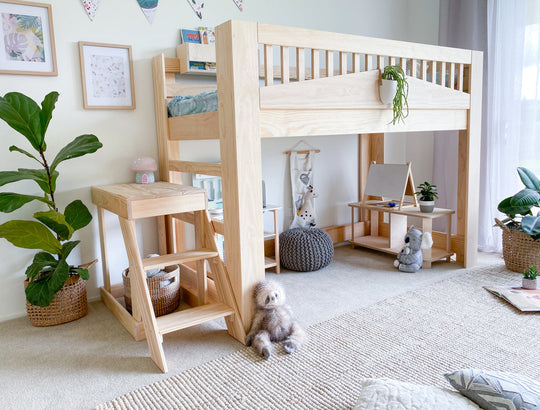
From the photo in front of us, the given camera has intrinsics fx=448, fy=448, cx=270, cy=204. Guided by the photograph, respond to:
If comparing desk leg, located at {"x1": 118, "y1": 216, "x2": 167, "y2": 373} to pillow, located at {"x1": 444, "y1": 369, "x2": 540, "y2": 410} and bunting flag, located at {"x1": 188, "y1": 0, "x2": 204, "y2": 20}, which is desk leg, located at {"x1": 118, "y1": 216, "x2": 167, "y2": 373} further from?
bunting flag, located at {"x1": 188, "y1": 0, "x2": 204, "y2": 20}

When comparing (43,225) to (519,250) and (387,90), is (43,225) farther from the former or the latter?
(519,250)

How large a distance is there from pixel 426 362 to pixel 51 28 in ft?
7.60

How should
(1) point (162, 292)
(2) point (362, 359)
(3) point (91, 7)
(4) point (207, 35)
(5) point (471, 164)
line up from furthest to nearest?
(5) point (471, 164), (4) point (207, 35), (3) point (91, 7), (1) point (162, 292), (2) point (362, 359)

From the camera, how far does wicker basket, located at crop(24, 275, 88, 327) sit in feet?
7.14

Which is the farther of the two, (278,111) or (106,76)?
(106,76)

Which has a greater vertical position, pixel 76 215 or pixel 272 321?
pixel 76 215

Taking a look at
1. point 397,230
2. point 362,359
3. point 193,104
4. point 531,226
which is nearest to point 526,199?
point 531,226

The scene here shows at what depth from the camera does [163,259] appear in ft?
6.50

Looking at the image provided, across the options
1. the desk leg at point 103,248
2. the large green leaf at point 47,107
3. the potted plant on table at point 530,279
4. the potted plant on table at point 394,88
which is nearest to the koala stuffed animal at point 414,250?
the potted plant on table at point 530,279

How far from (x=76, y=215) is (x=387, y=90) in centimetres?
167

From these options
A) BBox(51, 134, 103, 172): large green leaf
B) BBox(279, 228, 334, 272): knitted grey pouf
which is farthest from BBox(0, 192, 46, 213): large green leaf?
BBox(279, 228, 334, 272): knitted grey pouf

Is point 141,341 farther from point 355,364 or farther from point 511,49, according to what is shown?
point 511,49

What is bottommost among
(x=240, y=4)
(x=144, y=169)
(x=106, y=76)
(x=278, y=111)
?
(x=144, y=169)

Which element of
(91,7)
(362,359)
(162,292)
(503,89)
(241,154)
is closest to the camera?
(362,359)
